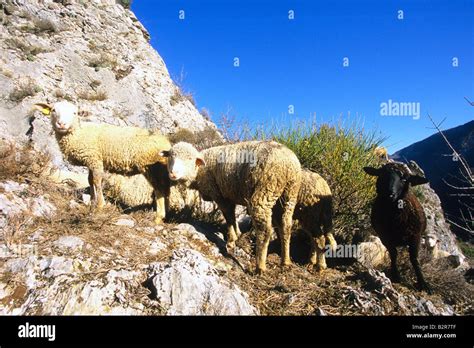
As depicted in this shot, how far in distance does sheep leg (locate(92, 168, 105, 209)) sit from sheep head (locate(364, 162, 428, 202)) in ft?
15.8

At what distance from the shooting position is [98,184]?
18.7ft

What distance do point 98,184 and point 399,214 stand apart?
5135mm

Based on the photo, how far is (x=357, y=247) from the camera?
18.4 ft

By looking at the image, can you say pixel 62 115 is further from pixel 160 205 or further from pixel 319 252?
pixel 319 252

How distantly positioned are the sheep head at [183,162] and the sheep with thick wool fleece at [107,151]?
444mm

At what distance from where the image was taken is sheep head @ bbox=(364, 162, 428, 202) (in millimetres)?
4442

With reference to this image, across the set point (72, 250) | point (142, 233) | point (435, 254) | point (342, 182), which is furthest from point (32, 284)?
point (435, 254)

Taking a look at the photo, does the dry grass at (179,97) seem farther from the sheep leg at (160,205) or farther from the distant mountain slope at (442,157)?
the distant mountain slope at (442,157)

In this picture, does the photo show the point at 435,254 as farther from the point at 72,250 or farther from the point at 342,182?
the point at 72,250

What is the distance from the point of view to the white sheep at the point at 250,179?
4.62 m

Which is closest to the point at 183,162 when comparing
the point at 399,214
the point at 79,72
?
the point at 399,214

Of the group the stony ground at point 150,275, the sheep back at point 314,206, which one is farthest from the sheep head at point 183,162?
the sheep back at point 314,206

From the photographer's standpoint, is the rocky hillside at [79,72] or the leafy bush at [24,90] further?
the rocky hillside at [79,72]
